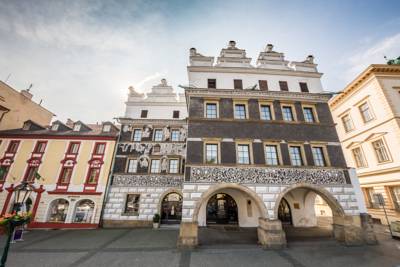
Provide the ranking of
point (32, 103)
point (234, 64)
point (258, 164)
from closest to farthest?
1. point (258, 164)
2. point (234, 64)
3. point (32, 103)

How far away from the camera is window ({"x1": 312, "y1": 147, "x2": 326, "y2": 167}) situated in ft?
36.7

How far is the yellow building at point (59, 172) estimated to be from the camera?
1491cm

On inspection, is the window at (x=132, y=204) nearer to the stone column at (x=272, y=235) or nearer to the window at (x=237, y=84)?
the stone column at (x=272, y=235)

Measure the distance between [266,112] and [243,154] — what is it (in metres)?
4.01

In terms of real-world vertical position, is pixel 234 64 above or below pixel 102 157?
above

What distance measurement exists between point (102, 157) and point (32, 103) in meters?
15.3

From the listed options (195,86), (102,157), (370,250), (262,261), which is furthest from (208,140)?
(102,157)

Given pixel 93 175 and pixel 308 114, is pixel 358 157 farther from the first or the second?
pixel 93 175

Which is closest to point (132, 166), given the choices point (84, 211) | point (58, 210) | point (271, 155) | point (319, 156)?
point (84, 211)

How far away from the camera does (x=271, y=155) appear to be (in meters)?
11.2

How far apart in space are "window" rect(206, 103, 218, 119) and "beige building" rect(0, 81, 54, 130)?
75.6 feet

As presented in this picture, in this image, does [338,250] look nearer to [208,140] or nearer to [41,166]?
[208,140]

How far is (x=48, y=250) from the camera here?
9.23 meters

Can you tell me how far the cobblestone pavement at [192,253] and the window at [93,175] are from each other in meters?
5.05
